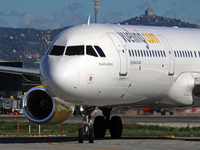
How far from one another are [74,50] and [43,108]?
17.2 feet

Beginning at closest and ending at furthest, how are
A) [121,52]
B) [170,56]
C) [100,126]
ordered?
1. [121,52]
2. [170,56]
3. [100,126]

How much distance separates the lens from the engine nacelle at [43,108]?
2778 centimetres

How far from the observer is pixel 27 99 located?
28.8 metres

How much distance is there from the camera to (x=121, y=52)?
25359 mm

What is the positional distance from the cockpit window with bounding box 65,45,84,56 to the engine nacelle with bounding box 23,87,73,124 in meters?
4.04

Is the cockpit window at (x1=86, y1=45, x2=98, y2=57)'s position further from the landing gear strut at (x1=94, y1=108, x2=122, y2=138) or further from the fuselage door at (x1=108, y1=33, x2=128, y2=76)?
the landing gear strut at (x1=94, y1=108, x2=122, y2=138)

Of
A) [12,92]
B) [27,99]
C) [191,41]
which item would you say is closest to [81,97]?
[27,99]

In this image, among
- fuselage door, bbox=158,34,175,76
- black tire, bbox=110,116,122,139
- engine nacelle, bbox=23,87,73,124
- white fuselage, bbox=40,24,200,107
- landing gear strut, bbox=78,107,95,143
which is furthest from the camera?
black tire, bbox=110,116,122,139

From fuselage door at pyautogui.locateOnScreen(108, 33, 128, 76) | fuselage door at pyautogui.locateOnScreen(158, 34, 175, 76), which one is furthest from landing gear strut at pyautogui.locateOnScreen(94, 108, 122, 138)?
fuselage door at pyautogui.locateOnScreen(108, 33, 128, 76)

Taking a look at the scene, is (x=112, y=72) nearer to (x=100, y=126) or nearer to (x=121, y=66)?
(x=121, y=66)

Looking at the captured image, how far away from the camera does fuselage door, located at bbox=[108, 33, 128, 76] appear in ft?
82.2

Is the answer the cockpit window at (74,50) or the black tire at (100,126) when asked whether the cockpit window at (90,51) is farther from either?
the black tire at (100,126)

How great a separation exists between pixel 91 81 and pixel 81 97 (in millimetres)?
775

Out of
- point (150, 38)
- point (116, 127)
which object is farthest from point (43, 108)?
point (150, 38)
